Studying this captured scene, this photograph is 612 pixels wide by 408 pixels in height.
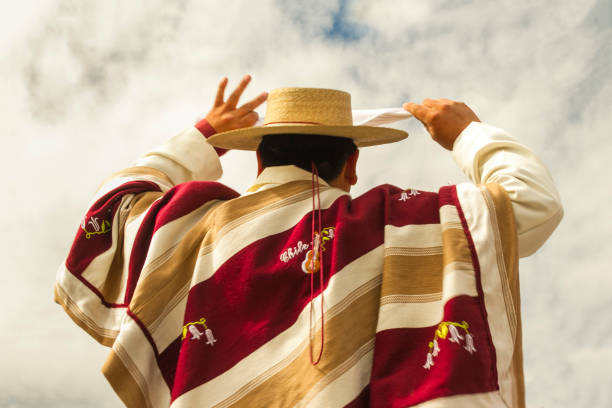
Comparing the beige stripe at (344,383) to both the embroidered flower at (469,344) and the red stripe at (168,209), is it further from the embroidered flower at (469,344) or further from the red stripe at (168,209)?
the red stripe at (168,209)

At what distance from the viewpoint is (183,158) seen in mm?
3230

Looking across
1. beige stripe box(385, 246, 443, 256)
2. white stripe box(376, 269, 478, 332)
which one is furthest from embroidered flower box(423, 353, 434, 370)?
beige stripe box(385, 246, 443, 256)

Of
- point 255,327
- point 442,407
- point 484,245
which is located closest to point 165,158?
point 255,327

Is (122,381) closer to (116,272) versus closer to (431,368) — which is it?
(116,272)

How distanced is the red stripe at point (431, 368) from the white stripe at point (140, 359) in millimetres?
801

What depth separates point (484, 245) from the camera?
89.2 inches

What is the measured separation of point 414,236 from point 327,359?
1.63 feet

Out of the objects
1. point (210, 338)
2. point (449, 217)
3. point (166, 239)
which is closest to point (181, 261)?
point (166, 239)

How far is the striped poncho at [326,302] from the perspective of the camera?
2.12 m

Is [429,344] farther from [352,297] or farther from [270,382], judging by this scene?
[270,382]

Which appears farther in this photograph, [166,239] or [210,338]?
[166,239]

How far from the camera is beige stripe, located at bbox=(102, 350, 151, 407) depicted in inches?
97.1

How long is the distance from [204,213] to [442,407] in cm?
114

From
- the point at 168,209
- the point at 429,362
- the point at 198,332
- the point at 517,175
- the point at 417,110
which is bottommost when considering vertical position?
the point at 429,362
